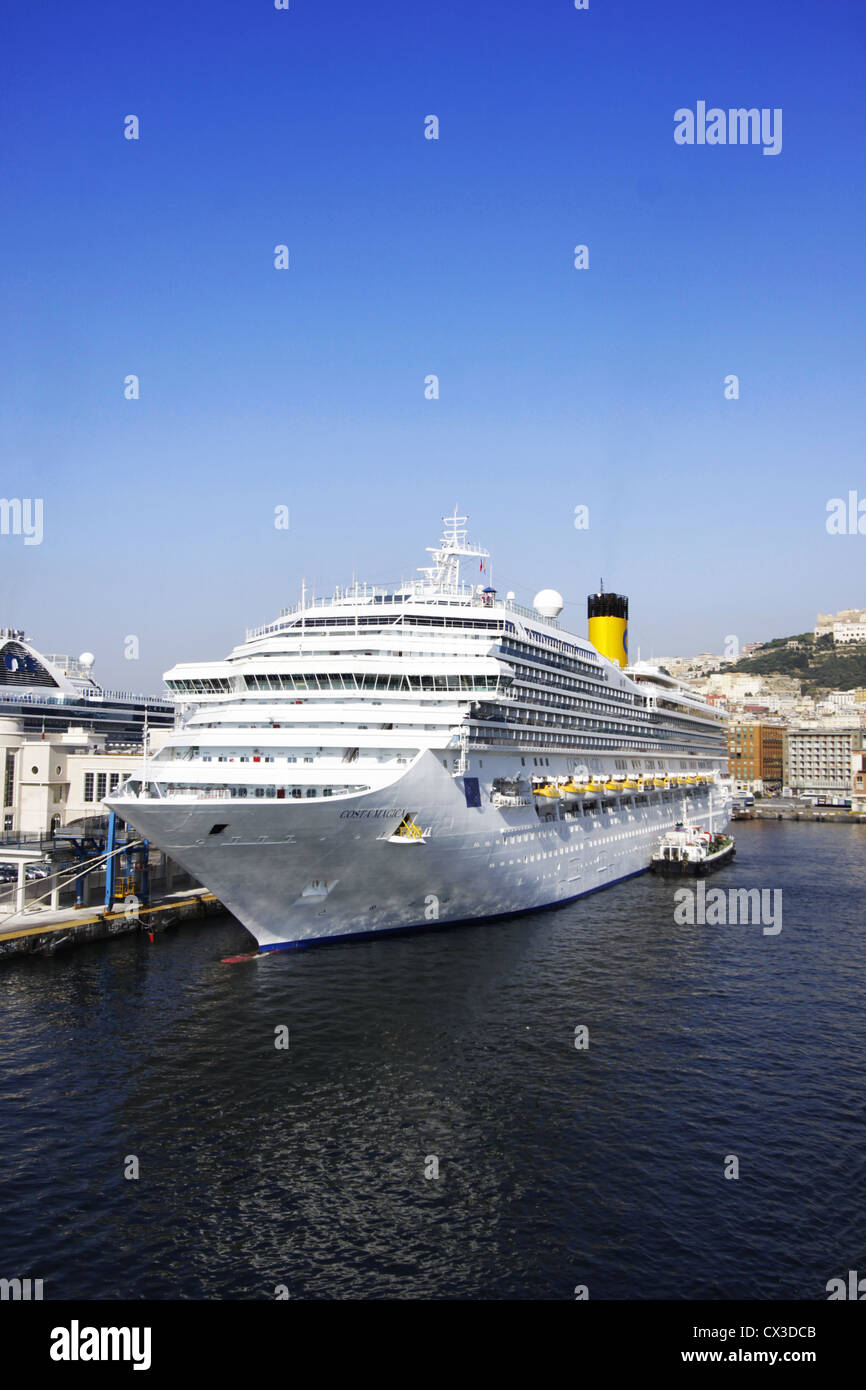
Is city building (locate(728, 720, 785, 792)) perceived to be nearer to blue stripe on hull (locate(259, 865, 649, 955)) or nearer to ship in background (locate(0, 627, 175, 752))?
ship in background (locate(0, 627, 175, 752))

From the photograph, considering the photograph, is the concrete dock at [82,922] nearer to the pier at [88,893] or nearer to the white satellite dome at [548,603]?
the pier at [88,893]

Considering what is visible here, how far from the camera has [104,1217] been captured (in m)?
15.1

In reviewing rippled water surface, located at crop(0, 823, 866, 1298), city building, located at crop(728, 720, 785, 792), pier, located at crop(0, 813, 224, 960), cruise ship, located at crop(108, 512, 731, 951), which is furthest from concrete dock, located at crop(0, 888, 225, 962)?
city building, located at crop(728, 720, 785, 792)

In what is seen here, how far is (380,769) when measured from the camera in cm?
2905

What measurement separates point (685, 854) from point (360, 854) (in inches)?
1299

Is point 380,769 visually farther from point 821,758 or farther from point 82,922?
point 821,758

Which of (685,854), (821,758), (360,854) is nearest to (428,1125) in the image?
(360,854)

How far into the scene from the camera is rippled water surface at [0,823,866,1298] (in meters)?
14.0

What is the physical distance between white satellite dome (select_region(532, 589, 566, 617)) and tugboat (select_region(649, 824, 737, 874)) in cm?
1723

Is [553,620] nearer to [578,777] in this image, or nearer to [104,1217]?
[578,777]

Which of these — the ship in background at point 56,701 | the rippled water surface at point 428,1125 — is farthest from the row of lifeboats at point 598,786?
the ship in background at point 56,701
